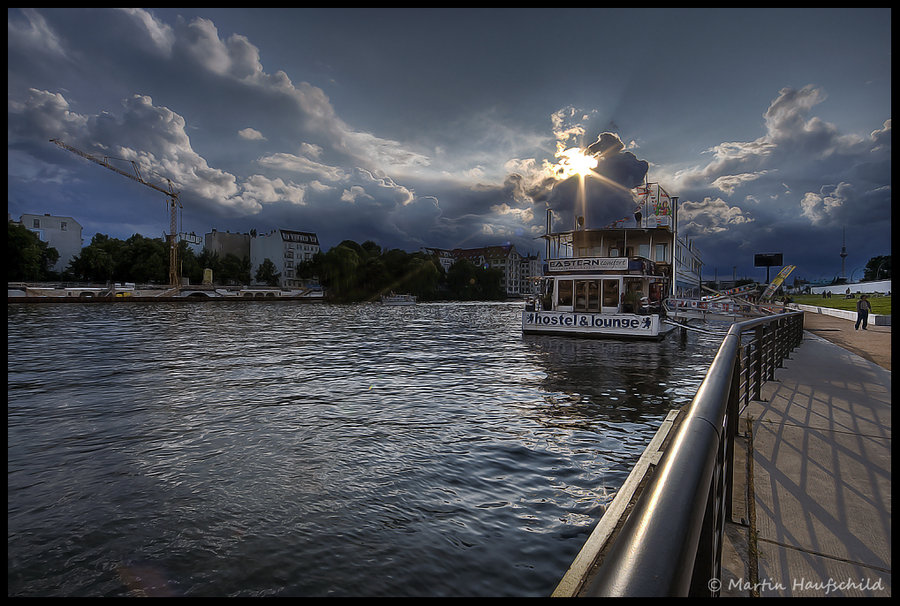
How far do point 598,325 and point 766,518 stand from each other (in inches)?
668

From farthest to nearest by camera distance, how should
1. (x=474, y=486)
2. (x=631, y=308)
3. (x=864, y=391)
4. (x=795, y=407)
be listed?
(x=631, y=308)
(x=864, y=391)
(x=795, y=407)
(x=474, y=486)

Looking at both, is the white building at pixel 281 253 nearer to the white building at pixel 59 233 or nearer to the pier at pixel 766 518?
the white building at pixel 59 233

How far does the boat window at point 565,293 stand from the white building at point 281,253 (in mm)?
106528

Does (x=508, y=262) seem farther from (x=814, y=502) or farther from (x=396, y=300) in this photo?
(x=814, y=502)

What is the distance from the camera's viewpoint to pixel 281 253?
121188mm

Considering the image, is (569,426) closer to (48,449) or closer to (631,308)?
(48,449)

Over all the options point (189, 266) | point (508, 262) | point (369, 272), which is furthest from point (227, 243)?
point (508, 262)

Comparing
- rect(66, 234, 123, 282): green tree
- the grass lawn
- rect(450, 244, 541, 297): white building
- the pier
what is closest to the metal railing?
the pier

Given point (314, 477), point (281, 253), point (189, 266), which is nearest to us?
point (314, 477)

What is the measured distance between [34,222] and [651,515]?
12431cm

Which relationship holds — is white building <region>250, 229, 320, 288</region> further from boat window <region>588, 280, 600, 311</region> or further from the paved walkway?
the paved walkway

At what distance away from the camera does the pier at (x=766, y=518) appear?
3.15 ft

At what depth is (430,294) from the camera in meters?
107
